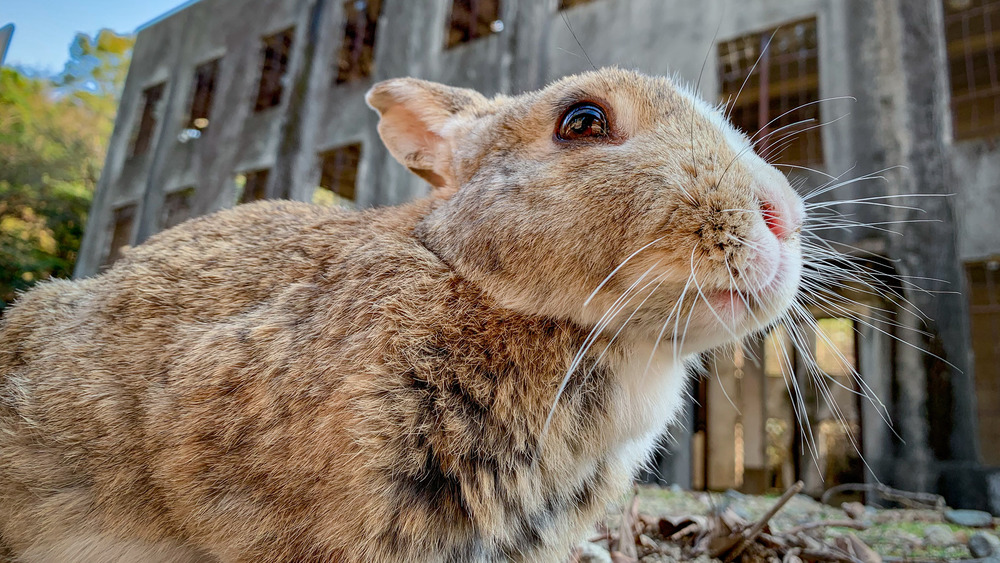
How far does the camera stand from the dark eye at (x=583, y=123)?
5.35 feet

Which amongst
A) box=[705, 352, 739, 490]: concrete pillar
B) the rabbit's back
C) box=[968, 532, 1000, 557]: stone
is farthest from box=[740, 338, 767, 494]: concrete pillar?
the rabbit's back

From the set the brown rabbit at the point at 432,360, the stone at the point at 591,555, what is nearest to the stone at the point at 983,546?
the stone at the point at 591,555

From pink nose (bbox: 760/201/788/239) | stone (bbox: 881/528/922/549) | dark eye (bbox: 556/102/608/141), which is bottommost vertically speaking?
stone (bbox: 881/528/922/549)

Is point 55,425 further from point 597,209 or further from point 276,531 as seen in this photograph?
point 597,209

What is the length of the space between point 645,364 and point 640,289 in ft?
0.91

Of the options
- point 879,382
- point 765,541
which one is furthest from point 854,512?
point 765,541

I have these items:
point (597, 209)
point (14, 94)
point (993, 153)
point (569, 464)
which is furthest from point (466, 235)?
point (993, 153)

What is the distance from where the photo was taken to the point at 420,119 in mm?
2172

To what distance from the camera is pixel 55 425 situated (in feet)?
5.37

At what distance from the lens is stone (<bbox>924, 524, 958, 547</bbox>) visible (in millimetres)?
2605

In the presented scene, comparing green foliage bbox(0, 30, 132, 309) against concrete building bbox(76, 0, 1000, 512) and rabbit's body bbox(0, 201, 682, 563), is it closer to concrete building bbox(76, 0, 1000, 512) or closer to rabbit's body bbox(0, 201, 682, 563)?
concrete building bbox(76, 0, 1000, 512)

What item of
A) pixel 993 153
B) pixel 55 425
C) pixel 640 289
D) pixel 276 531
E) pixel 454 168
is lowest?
pixel 276 531

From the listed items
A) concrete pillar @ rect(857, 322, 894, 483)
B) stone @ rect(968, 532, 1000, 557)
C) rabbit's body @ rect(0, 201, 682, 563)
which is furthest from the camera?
concrete pillar @ rect(857, 322, 894, 483)

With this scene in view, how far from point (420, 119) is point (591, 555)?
5.35ft
